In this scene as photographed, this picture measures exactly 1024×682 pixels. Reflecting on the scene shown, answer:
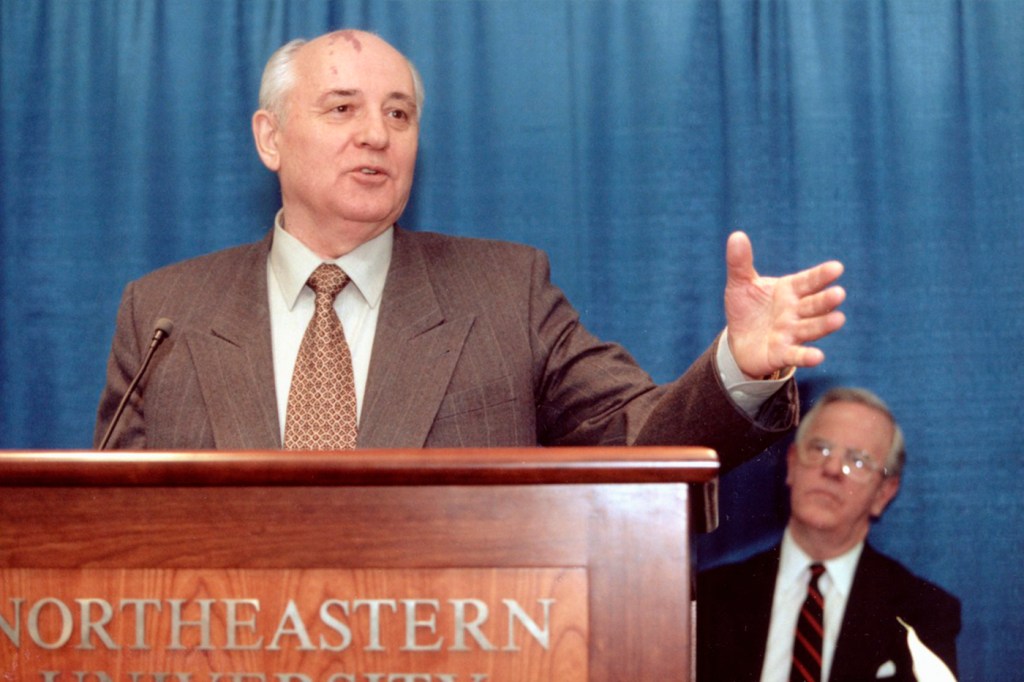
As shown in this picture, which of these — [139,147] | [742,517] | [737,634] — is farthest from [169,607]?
[139,147]

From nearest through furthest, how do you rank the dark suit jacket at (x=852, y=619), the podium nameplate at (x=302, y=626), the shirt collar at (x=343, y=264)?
the podium nameplate at (x=302, y=626) < the shirt collar at (x=343, y=264) < the dark suit jacket at (x=852, y=619)

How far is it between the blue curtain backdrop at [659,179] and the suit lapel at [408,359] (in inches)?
22.2

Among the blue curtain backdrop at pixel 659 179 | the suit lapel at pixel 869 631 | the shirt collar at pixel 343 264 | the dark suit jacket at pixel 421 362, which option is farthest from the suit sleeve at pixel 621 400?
the suit lapel at pixel 869 631

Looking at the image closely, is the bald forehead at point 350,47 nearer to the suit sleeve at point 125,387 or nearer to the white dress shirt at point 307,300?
the white dress shirt at point 307,300

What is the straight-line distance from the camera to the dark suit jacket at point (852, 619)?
2195 millimetres

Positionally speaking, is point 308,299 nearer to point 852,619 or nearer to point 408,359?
point 408,359

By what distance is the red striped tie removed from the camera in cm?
222

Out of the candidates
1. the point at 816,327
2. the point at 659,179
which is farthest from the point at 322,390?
the point at 659,179

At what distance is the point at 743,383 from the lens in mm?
1536

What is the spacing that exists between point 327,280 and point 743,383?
2.79 feet

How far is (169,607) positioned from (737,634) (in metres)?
1.44

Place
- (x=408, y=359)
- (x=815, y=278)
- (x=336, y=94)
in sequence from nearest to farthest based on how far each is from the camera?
(x=815, y=278) → (x=408, y=359) → (x=336, y=94)

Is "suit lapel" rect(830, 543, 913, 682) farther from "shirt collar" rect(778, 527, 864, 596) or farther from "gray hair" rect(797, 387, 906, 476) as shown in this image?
"gray hair" rect(797, 387, 906, 476)

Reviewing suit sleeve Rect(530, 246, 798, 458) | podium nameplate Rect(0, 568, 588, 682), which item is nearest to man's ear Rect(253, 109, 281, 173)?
suit sleeve Rect(530, 246, 798, 458)
